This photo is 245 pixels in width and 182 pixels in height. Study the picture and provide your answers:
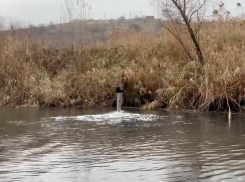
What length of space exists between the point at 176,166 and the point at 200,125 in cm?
655

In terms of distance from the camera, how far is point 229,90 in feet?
61.4

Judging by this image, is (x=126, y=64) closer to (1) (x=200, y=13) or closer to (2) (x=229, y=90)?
(1) (x=200, y=13)

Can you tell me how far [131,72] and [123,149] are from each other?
1268 cm

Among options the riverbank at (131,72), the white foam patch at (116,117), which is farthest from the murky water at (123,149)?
the riverbank at (131,72)

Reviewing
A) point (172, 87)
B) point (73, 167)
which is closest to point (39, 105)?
point (172, 87)

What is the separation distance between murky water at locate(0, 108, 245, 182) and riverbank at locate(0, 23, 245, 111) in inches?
96.9

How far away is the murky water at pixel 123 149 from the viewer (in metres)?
8.08

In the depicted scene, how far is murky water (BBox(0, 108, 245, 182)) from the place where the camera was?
808 cm

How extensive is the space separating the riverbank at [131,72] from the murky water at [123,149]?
246 centimetres

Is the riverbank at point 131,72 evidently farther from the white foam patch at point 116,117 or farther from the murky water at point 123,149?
the white foam patch at point 116,117

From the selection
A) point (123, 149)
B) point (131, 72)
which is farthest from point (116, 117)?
point (123, 149)

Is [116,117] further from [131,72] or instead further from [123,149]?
[123,149]

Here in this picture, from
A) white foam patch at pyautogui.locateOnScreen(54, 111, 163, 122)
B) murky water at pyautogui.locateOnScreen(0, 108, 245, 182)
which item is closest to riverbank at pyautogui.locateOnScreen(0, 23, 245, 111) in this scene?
murky water at pyautogui.locateOnScreen(0, 108, 245, 182)

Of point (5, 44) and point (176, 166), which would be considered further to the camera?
point (5, 44)
